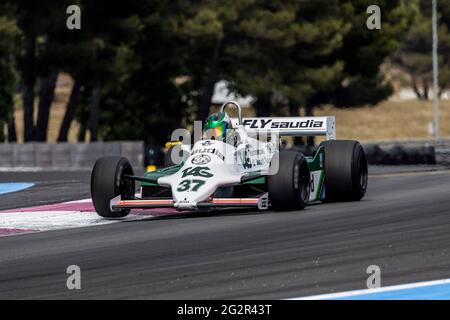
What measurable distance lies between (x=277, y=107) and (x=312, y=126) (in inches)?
1804

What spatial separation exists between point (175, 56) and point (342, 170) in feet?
105

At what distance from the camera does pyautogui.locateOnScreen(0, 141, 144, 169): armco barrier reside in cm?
3706

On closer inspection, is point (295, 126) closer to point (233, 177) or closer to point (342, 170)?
point (342, 170)

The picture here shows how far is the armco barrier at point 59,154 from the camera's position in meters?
37.1

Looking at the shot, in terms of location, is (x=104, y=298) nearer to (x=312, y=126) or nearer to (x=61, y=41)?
(x=312, y=126)

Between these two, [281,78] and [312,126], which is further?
[281,78]

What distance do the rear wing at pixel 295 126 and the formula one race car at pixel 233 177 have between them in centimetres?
46

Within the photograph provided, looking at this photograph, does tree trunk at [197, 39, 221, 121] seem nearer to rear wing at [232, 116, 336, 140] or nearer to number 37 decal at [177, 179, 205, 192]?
rear wing at [232, 116, 336, 140]

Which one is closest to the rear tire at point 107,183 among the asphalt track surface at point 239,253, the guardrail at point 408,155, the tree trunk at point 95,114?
the asphalt track surface at point 239,253

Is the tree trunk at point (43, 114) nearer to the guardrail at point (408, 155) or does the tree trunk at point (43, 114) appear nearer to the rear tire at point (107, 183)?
the guardrail at point (408, 155)

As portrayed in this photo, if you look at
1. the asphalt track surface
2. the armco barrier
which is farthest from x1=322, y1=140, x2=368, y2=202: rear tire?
the armco barrier

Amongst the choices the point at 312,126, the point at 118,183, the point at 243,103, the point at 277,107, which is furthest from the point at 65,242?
the point at 243,103

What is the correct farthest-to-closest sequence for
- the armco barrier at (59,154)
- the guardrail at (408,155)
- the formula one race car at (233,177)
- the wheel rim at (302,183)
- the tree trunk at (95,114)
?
1. the tree trunk at (95,114)
2. the armco barrier at (59,154)
3. the guardrail at (408,155)
4. the wheel rim at (302,183)
5. the formula one race car at (233,177)

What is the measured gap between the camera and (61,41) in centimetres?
4056
